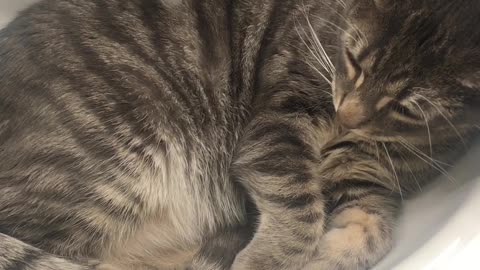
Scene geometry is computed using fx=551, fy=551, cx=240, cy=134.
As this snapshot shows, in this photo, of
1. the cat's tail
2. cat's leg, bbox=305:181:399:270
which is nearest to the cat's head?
cat's leg, bbox=305:181:399:270

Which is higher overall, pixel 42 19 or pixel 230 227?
pixel 42 19

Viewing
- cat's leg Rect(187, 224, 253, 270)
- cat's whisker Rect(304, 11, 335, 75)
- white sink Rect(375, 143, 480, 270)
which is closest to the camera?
white sink Rect(375, 143, 480, 270)

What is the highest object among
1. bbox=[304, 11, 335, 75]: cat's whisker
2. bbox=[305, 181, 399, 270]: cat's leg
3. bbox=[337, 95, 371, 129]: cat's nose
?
bbox=[304, 11, 335, 75]: cat's whisker

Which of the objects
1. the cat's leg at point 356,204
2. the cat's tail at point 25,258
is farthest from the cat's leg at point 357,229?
the cat's tail at point 25,258

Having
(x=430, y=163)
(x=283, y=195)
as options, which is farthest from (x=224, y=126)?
(x=430, y=163)

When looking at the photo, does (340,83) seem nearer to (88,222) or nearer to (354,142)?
(354,142)

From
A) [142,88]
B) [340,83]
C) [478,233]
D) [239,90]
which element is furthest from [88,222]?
[478,233]

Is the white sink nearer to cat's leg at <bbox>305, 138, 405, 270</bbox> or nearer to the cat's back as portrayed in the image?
cat's leg at <bbox>305, 138, 405, 270</bbox>
